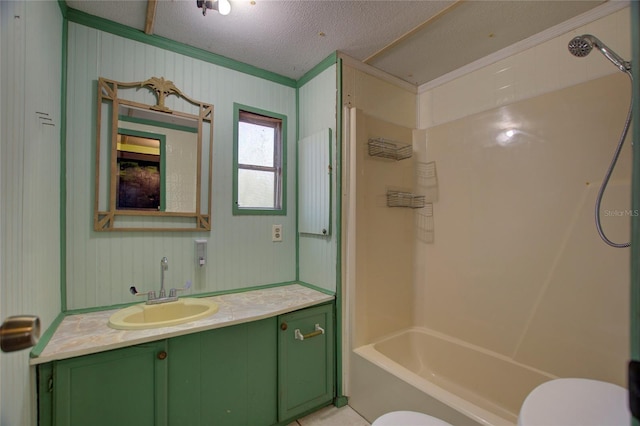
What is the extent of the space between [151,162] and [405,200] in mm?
1848

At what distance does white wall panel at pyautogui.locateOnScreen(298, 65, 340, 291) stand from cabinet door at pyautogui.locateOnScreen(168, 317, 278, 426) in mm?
565

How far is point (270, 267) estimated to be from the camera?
7.54 ft

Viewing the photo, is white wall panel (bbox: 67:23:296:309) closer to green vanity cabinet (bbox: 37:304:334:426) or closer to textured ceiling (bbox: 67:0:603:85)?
textured ceiling (bbox: 67:0:603:85)

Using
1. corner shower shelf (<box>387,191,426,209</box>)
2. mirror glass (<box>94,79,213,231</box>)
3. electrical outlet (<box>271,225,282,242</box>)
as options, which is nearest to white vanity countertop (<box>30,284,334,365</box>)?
electrical outlet (<box>271,225,282,242</box>)

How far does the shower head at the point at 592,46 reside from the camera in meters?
1.37

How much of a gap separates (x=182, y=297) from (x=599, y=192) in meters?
2.50

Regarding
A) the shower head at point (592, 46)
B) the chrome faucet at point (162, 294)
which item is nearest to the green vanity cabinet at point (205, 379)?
the chrome faucet at point (162, 294)

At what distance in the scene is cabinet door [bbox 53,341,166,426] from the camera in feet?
3.98

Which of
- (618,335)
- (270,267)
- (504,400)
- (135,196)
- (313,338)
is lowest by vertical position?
(504,400)

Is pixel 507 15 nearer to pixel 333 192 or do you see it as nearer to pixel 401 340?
pixel 333 192

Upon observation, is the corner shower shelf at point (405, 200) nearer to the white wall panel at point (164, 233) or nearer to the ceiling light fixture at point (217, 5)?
the white wall panel at point (164, 233)

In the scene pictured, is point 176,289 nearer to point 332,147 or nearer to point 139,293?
point 139,293

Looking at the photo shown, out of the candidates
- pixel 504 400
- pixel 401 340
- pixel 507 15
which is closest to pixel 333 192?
pixel 401 340

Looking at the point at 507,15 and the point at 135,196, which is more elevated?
the point at 507,15
